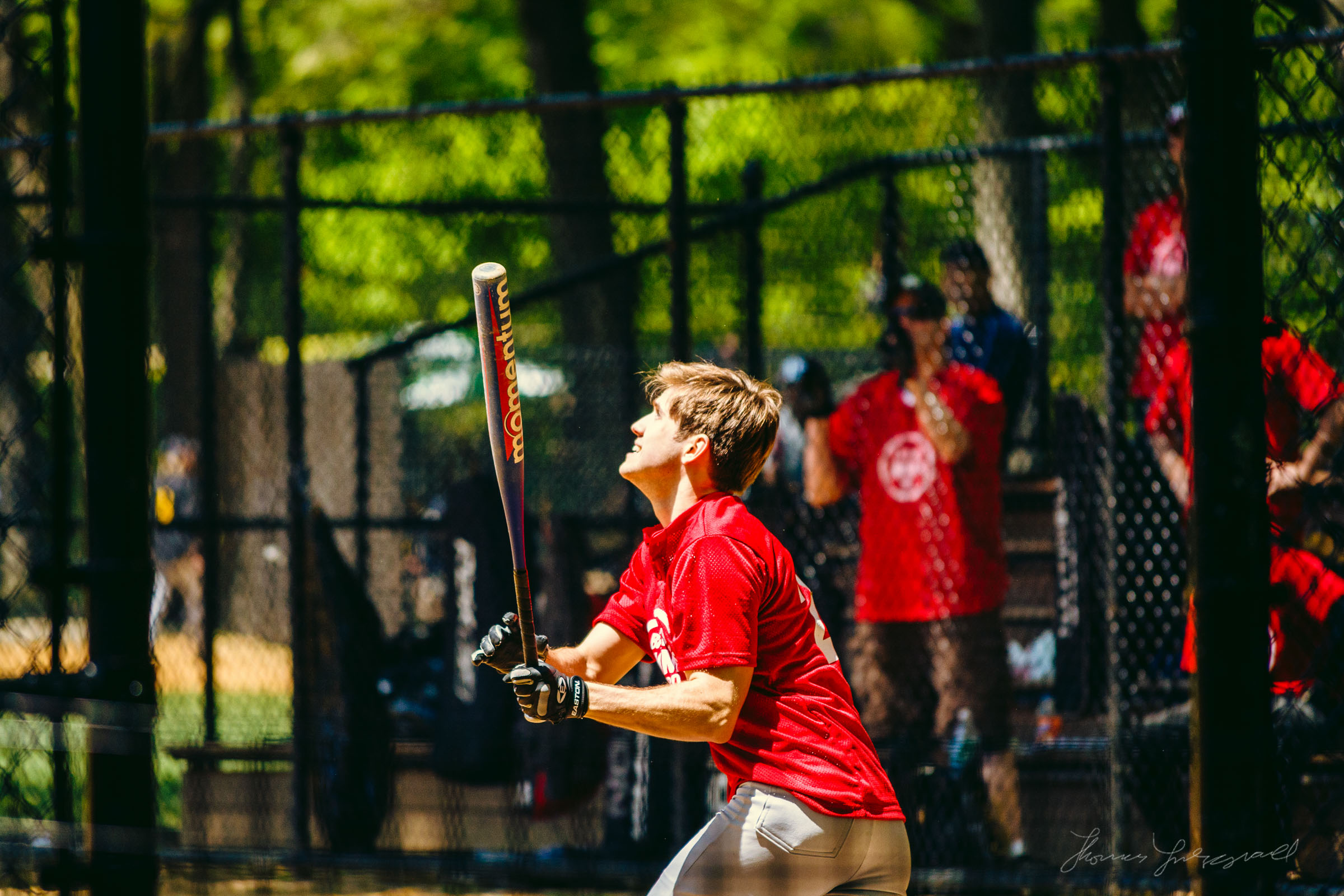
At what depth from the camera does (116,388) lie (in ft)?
8.61

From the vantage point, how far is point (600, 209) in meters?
6.68

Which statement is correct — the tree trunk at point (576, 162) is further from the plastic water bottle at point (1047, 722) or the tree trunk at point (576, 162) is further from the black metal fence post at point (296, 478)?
the plastic water bottle at point (1047, 722)

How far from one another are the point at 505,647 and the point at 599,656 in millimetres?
378

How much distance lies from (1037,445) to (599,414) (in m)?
1.97

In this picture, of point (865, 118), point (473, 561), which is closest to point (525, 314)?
point (473, 561)

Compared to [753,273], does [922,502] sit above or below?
below

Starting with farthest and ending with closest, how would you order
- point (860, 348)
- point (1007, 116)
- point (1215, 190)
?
point (1007, 116)
point (860, 348)
point (1215, 190)

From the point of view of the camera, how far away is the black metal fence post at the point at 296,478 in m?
5.70

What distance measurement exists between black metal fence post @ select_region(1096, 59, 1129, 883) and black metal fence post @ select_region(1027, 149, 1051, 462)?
0.40m

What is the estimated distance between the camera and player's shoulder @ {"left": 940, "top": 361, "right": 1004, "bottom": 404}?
5.30 m

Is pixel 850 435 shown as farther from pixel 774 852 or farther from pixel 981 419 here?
pixel 774 852

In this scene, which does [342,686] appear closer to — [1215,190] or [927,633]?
[927,633]

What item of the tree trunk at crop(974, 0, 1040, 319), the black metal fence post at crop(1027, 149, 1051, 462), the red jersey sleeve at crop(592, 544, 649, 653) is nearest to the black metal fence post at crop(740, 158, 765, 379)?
the tree trunk at crop(974, 0, 1040, 319)

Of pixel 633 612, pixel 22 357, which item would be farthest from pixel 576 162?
pixel 633 612
